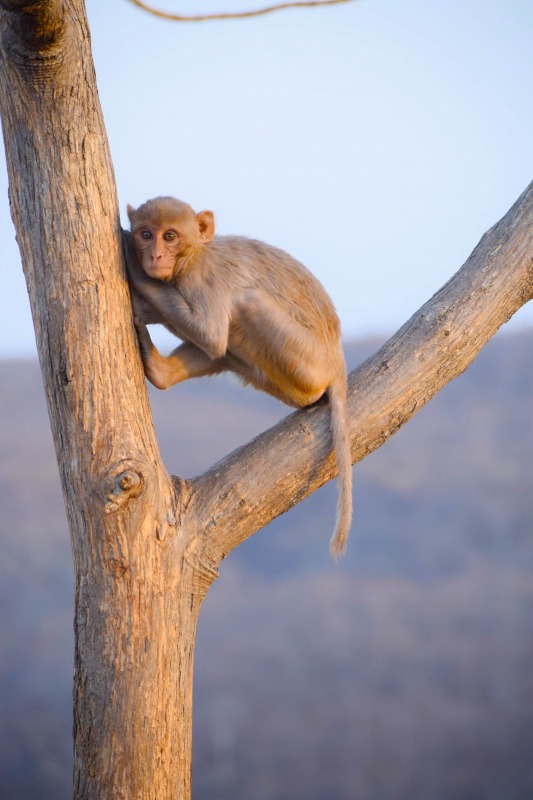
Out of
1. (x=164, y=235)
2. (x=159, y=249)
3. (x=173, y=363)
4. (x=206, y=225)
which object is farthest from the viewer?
(x=206, y=225)

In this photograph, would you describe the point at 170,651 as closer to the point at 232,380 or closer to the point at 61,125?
the point at 232,380

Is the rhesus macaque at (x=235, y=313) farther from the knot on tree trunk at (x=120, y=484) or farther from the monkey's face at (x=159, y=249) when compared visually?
the knot on tree trunk at (x=120, y=484)

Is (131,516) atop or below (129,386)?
below

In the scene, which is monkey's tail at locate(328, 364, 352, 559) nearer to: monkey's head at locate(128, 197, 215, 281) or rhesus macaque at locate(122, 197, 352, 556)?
rhesus macaque at locate(122, 197, 352, 556)

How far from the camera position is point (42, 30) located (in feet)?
8.48

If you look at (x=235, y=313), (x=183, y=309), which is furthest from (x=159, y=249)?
(x=235, y=313)

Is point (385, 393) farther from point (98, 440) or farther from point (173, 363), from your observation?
point (98, 440)

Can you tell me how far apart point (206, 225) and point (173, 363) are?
66 cm

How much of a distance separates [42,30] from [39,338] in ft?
3.35

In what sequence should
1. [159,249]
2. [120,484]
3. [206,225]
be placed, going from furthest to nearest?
[206,225], [159,249], [120,484]

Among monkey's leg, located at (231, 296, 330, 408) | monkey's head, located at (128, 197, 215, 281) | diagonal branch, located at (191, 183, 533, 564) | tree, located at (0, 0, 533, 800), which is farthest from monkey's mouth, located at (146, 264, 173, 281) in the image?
diagonal branch, located at (191, 183, 533, 564)

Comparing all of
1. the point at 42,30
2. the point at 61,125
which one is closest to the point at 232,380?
the point at 61,125

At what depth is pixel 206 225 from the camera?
11.8 ft

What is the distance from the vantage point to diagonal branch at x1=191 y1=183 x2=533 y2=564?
3160 mm
